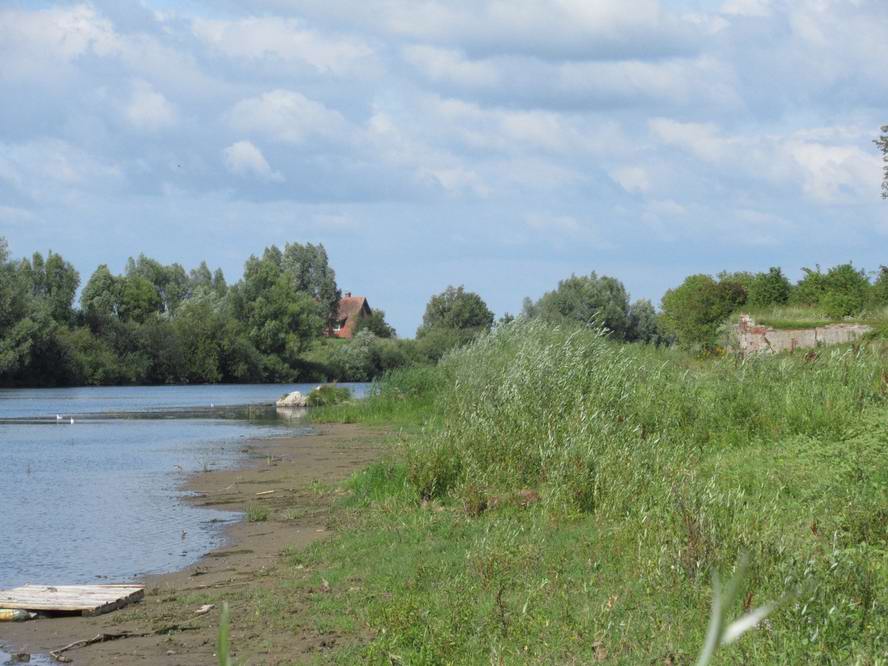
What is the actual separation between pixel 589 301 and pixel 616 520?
209ft

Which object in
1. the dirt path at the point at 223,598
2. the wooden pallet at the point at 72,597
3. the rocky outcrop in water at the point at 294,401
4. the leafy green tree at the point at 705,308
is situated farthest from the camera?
A: the rocky outcrop in water at the point at 294,401

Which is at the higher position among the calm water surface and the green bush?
the green bush

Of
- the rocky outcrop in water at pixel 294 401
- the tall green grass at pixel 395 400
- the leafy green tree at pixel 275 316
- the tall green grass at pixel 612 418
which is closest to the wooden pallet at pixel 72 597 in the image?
the tall green grass at pixel 612 418

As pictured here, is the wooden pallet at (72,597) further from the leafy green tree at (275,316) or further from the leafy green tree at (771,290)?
the leafy green tree at (275,316)

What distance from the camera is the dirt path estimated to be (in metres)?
7.66

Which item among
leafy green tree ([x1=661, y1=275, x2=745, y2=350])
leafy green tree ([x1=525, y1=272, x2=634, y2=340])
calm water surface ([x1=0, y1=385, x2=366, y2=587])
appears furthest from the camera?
leafy green tree ([x1=525, y1=272, x2=634, y2=340])

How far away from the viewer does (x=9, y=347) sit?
6384cm

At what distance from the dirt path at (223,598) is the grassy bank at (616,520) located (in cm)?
48

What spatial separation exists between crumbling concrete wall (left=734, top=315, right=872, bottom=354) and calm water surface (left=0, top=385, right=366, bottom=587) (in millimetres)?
13915

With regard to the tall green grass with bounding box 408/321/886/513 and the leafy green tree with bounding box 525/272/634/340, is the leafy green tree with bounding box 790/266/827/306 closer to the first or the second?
the tall green grass with bounding box 408/321/886/513

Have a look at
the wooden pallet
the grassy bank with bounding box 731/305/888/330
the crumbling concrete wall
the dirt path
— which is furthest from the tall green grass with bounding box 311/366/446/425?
the wooden pallet

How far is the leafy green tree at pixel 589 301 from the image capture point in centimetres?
7094

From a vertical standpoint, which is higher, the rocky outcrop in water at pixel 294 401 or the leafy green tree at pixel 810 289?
the leafy green tree at pixel 810 289

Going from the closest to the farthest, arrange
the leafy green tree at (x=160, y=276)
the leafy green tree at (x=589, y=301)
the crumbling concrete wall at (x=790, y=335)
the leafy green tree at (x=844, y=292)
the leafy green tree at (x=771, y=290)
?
the crumbling concrete wall at (x=790, y=335)
the leafy green tree at (x=844, y=292)
the leafy green tree at (x=771, y=290)
the leafy green tree at (x=589, y=301)
the leafy green tree at (x=160, y=276)
